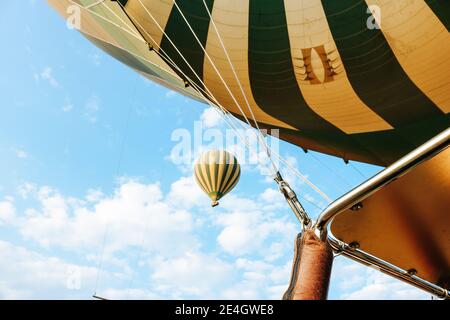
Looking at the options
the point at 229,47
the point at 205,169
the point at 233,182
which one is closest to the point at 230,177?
the point at 233,182

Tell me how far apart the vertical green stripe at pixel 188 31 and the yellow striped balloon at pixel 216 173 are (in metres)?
4.53

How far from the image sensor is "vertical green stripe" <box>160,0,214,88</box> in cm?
658

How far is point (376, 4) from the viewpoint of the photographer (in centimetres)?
595

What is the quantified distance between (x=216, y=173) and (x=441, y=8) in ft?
22.3

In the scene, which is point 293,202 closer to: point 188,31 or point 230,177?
point 188,31

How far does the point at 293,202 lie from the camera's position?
1.85 meters

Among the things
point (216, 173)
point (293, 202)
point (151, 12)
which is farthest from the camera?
point (216, 173)

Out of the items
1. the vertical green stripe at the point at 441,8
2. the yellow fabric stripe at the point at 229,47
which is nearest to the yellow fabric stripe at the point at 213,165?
the yellow fabric stripe at the point at 229,47

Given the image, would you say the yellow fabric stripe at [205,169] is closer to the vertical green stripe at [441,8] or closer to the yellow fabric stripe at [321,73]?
the yellow fabric stripe at [321,73]

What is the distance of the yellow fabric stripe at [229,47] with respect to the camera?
650cm

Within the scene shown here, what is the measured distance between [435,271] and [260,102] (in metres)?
5.17
